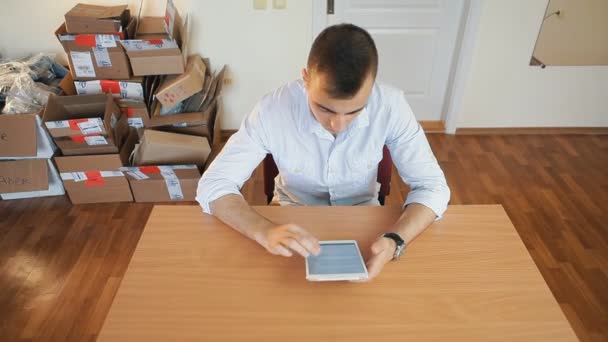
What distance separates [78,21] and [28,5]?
0.60 metres

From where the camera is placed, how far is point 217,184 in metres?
1.12

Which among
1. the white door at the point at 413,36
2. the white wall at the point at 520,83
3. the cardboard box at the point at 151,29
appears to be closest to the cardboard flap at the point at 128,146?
the cardboard box at the point at 151,29

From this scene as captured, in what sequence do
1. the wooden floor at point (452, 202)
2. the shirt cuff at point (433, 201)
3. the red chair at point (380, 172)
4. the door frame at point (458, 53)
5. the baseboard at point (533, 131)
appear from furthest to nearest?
1. the baseboard at point (533, 131)
2. the door frame at point (458, 53)
3. the wooden floor at point (452, 202)
4. the red chair at point (380, 172)
5. the shirt cuff at point (433, 201)

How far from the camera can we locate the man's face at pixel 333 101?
942 millimetres

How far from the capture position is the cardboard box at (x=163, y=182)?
218 cm

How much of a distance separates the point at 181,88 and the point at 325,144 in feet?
4.42

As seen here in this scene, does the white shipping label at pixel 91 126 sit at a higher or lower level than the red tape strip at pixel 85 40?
lower

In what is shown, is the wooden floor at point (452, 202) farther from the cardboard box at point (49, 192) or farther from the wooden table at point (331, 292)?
the wooden table at point (331, 292)

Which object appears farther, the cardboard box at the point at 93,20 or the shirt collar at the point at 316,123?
the cardboard box at the point at 93,20

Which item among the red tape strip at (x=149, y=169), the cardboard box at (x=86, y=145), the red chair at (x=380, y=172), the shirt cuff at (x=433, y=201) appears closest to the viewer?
A: the shirt cuff at (x=433, y=201)

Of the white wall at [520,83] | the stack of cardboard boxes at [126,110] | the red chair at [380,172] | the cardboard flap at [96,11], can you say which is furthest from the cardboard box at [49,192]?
the white wall at [520,83]

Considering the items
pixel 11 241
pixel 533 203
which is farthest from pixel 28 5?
pixel 533 203

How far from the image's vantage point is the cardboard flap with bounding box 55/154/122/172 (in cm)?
211

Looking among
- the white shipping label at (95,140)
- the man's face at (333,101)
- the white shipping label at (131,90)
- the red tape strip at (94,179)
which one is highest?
the man's face at (333,101)
